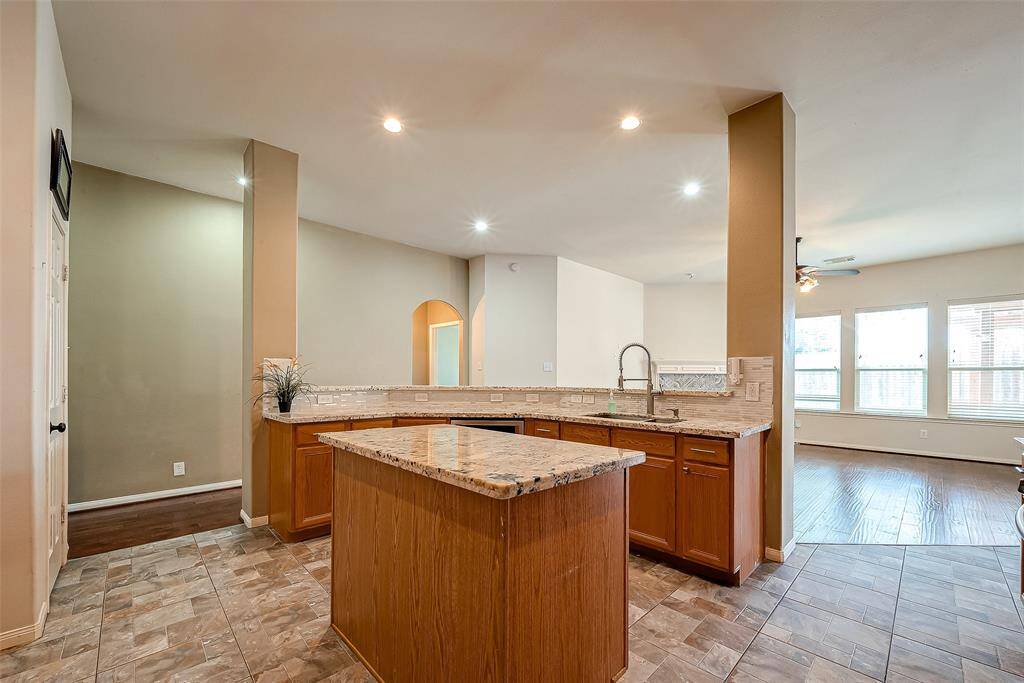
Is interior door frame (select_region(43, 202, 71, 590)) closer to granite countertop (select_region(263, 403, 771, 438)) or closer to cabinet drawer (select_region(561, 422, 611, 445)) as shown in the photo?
granite countertop (select_region(263, 403, 771, 438))

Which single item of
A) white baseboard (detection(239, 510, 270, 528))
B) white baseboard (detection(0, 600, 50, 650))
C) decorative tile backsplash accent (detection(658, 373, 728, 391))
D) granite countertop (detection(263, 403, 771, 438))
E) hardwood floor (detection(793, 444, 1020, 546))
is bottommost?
hardwood floor (detection(793, 444, 1020, 546))

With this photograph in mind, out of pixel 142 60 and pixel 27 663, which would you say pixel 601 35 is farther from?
pixel 27 663

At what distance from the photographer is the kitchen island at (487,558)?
1215mm

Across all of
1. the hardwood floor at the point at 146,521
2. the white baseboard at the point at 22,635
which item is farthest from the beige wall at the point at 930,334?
the white baseboard at the point at 22,635

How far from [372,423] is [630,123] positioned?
2.83m

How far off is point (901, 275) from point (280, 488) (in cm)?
836

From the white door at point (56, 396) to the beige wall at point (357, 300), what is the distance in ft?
7.83

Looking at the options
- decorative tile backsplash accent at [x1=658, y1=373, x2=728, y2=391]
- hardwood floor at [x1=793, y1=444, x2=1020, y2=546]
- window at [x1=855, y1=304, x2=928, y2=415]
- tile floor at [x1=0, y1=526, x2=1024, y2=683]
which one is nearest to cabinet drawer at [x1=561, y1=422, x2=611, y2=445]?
tile floor at [x1=0, y1=526, x2=1024, y2=683]

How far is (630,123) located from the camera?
311 centimetres

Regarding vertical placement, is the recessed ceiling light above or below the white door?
above

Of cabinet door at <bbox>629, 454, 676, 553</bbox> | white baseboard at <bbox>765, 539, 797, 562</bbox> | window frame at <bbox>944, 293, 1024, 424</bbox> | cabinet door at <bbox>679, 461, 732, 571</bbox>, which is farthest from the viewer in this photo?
window frame at <bbox>944, 293, 1024, 424</bbox>

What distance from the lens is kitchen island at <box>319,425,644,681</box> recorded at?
3.99ft

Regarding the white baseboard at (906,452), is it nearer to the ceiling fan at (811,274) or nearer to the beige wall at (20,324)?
the ceiling fan at (811,274)

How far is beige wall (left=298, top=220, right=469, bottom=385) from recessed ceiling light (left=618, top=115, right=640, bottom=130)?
12.0 feet
